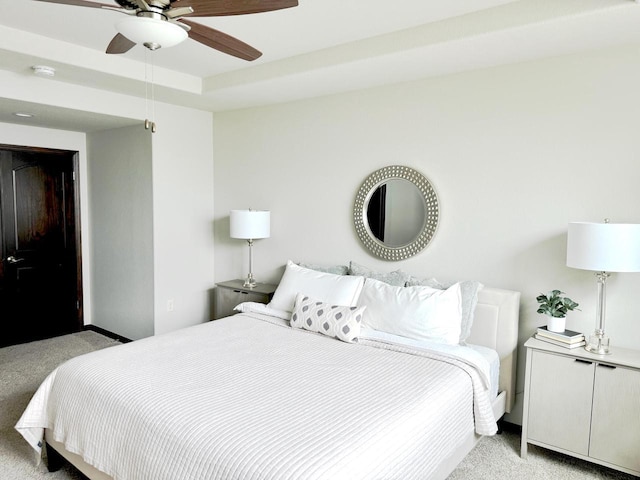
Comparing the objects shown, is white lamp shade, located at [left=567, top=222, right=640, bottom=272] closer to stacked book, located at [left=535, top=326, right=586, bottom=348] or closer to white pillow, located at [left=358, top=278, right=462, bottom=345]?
stacked book, located at [left=535, top=326, right=586, bottom=348]

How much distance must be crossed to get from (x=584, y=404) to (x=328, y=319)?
4.98 feet

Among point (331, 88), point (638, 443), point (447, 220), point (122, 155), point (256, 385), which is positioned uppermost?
point (331, 88)

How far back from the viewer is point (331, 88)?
12.1ft

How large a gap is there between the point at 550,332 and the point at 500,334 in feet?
1.07

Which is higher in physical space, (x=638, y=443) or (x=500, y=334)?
(x=500, y=334)

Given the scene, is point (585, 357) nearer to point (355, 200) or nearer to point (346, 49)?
point (355, 200)

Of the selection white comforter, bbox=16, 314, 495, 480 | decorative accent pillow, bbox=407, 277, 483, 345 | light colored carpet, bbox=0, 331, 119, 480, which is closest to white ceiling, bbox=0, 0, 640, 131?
decorative accent pillow, bbox=407, 277, 483, 345

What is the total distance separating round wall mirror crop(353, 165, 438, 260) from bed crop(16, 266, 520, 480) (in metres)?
0.59

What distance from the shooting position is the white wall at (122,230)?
4.44 metres

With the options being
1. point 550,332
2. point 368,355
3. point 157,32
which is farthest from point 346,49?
point 550,332

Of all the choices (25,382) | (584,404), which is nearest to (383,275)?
(584,404)

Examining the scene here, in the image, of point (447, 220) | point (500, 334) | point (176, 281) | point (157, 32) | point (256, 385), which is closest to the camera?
point (157, 32)

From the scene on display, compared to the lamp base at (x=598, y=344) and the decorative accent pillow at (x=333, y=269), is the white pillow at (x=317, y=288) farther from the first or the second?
the lamp base at (x=598, y=344)

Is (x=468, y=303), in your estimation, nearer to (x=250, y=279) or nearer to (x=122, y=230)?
(x=250, y=279)
